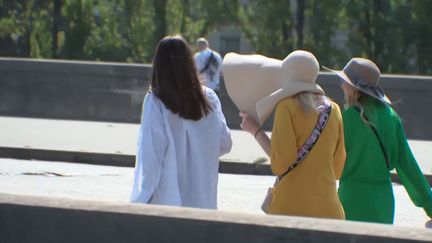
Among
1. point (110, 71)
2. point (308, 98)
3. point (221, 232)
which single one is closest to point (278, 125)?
point (308, 98)

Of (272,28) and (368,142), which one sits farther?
(272,28)

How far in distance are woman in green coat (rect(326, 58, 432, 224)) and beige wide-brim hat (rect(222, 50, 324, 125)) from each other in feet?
1.68

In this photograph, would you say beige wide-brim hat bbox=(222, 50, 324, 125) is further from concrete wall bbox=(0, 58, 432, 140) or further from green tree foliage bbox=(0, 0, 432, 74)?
green tree foliage bbox=(0, 0, 432, 74)

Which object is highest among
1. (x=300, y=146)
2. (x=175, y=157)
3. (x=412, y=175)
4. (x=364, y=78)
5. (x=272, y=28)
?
(x=364, y=78)

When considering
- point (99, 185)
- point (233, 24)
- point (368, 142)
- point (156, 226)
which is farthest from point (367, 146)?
point (233, 24)

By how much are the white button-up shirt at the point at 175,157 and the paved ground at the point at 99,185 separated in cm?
504

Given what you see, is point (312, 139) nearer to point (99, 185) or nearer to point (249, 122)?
point (249, 122)

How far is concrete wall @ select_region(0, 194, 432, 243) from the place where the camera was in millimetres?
3969

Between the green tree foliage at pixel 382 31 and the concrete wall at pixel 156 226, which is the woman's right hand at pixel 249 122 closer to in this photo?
the concrete wall at pixel 156 226

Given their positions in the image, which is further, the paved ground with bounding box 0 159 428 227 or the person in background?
the person in background

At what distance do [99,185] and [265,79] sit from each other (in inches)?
291

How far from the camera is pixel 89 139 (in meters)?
16.2

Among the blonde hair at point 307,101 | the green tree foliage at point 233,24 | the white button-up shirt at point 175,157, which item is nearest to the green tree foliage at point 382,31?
the green tree foliage at point 233,24

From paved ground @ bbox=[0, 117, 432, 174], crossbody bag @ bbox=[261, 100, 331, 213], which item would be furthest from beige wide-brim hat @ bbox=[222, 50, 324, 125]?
paved ground @ bbox=[0, 117, 432, 174]
